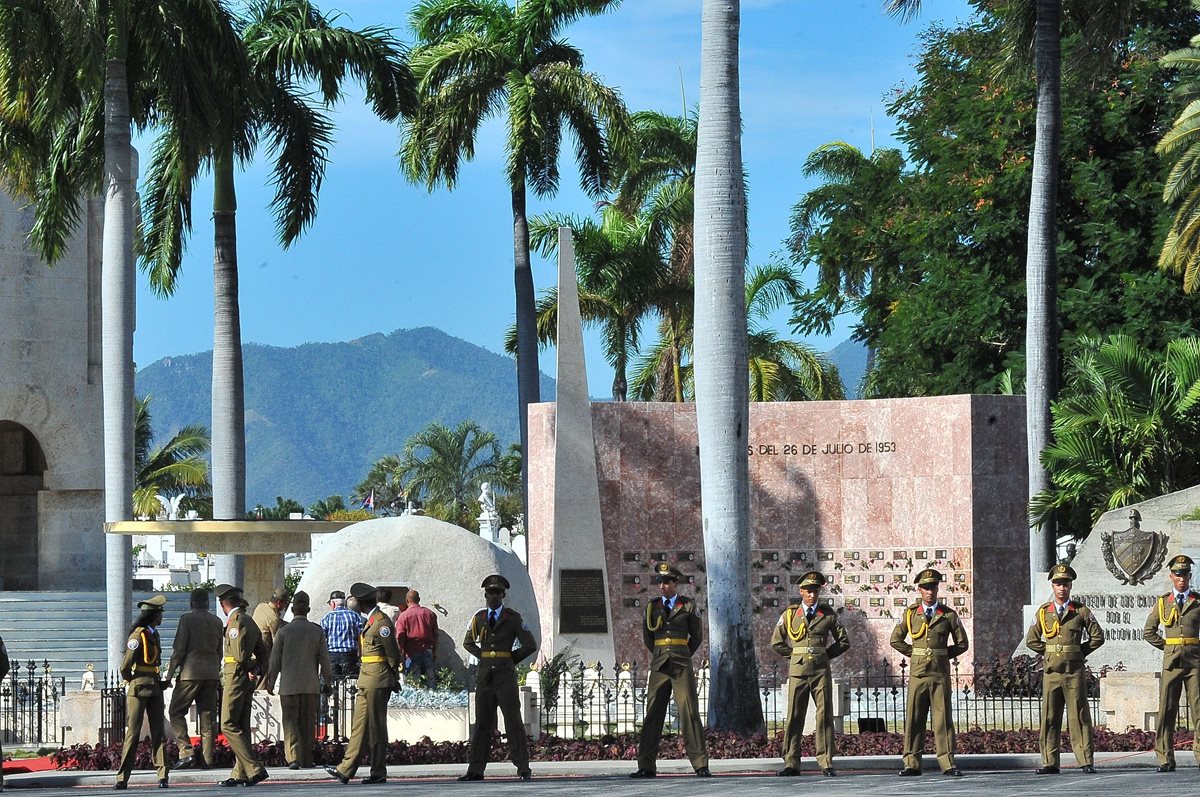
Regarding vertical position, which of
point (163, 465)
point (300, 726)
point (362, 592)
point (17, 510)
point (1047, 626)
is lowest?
point (300, 726)

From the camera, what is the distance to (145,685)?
15.9 meters

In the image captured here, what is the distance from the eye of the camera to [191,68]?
79.7ft

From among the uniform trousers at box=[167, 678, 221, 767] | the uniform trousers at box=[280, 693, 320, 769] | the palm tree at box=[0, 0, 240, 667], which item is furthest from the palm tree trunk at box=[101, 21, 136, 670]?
the uniform trousers at box=[280, 693, 320, 769]

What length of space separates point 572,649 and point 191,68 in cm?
923

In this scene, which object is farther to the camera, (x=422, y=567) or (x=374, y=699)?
(x=422, y=567)

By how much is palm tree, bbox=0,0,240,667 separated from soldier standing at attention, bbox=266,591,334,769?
25.1 feet

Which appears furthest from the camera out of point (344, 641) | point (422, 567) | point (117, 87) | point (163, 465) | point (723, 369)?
point (163, 465)

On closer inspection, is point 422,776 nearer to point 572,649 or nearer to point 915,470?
point 572,649

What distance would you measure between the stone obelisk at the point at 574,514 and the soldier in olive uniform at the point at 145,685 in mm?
8412

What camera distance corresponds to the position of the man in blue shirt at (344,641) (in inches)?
725

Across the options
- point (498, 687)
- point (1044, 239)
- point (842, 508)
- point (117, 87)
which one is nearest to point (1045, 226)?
point (1044, 239)

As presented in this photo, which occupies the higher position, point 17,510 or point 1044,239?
point 1044,239

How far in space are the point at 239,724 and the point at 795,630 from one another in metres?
4.92

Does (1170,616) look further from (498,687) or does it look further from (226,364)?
(226,364)
